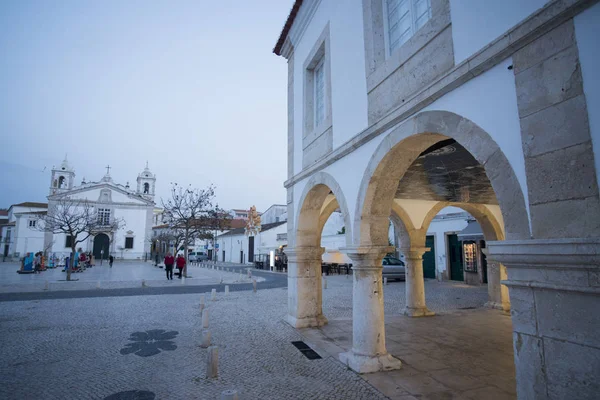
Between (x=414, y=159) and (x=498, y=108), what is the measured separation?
2.02 metres

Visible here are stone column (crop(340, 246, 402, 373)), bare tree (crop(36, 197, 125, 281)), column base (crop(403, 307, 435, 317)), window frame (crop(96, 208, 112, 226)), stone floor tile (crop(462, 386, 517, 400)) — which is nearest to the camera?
stone floor tile (crop(462, 386, 517, 400))

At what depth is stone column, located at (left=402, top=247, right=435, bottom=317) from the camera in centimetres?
938

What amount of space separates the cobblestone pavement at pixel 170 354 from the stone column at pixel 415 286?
486 mm

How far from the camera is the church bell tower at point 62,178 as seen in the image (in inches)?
1928

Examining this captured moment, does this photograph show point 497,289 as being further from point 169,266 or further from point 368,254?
point 169,266

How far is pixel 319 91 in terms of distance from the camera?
26.3 feet

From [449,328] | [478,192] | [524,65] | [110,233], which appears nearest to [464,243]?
[478,192]

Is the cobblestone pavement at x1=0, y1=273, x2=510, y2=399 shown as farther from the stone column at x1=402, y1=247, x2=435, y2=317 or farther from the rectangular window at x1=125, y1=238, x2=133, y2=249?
the rectangular window at x1=125, y1=238, x2=133, y2=249

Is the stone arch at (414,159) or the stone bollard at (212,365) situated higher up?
the stone arch at (414,159)

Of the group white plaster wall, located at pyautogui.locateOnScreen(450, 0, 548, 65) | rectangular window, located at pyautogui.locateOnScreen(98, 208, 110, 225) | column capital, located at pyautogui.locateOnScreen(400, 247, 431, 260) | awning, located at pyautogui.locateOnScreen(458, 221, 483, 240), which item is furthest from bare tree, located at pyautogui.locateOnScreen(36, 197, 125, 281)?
white plaster wall, located at pyautogui.locateOnScreen(450, 0, 548, 65)

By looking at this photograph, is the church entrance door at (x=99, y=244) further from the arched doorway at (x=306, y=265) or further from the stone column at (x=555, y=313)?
the stone column at (x=555, y=313)

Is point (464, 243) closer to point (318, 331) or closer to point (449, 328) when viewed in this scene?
point (449, 328)

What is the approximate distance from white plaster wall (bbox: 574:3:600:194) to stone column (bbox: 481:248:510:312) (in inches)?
340

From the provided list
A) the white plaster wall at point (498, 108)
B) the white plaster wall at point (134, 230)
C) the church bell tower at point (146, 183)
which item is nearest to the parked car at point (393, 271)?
the white plaster wall at point (498, 108)
